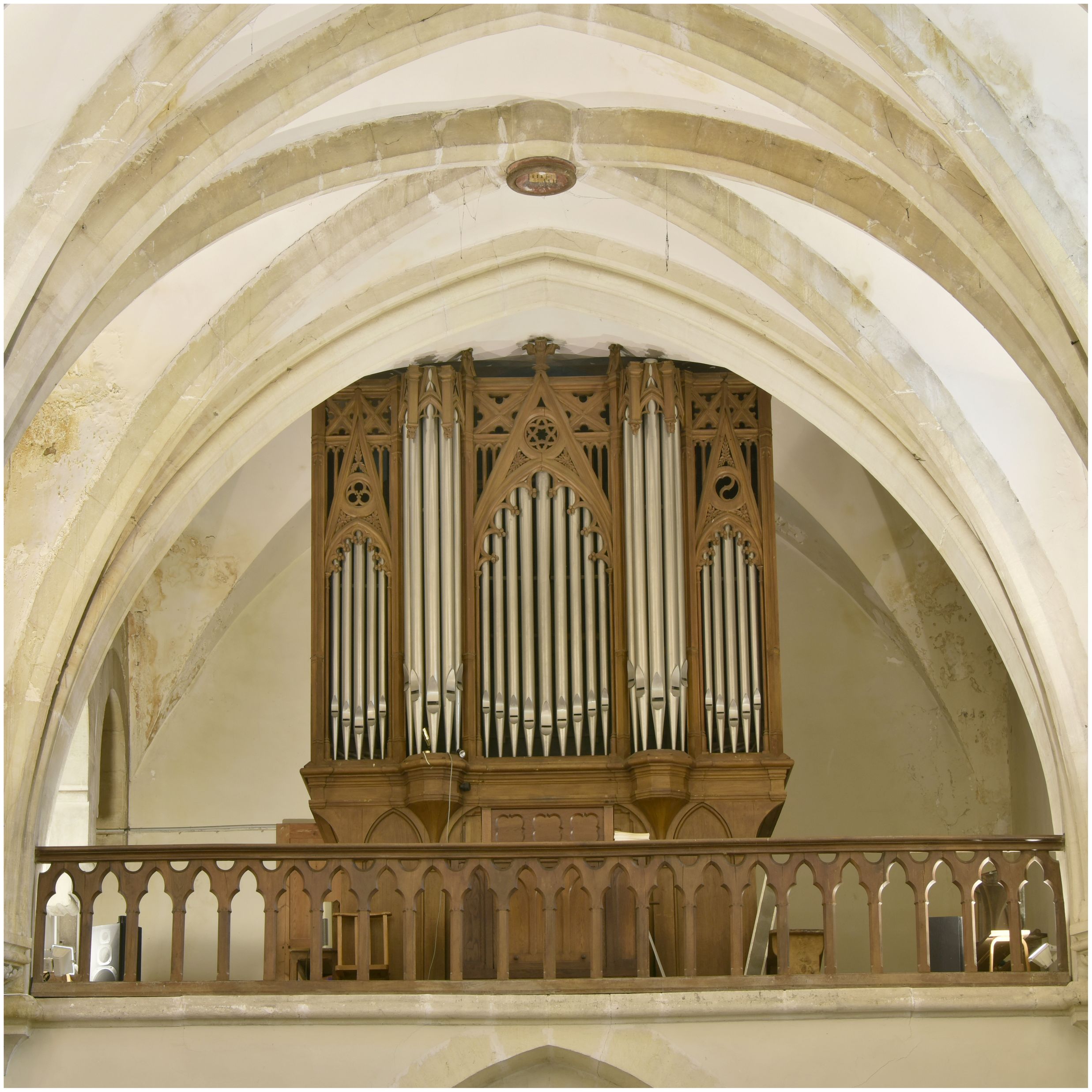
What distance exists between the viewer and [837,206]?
8.95 m

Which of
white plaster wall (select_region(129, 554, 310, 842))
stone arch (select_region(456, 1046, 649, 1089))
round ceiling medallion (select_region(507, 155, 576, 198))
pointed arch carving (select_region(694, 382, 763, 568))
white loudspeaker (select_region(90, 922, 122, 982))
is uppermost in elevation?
round ceiling medallion (select_region(507, 155, 576, 198))

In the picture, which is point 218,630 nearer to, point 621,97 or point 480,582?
point 480,582

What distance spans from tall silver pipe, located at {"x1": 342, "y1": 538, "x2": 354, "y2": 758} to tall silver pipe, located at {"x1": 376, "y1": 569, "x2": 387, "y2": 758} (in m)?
0.16

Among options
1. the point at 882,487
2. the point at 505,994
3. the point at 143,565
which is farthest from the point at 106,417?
the point at 882,487

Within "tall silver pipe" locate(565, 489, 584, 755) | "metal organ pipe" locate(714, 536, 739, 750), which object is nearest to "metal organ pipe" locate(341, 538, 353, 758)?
"tall silver pipe" locate(565, 489, 584, 755)

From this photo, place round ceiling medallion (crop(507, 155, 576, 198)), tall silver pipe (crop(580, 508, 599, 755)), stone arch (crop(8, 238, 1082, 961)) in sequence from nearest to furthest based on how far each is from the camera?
round ceiling medallion (crop(507, 155, 576, 198)), stone arch (crop(8, 238, 1082, 961)), tall silver pipe (crop(580, 508, 599, 755))

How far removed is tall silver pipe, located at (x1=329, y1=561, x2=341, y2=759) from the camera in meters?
11.2

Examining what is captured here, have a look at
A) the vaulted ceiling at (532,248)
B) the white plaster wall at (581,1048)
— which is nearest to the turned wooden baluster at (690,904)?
the white plaster wall at (581,1048)

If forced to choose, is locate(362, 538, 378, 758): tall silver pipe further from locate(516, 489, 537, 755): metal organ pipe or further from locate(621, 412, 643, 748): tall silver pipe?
locate(621, 412, 643, 748): tall silver pipe

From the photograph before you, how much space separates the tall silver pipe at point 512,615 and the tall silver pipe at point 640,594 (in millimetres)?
729

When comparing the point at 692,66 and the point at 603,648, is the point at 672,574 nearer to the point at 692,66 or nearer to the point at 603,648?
the point at 603,648

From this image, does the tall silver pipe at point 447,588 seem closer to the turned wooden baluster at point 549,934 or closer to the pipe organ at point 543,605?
the pipe organ at point 543,605

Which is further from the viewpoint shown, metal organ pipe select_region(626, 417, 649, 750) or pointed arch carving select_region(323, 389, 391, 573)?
pointed arch carving select_region(323, 389, 391, 573)

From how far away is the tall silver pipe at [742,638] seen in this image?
36.2ft
